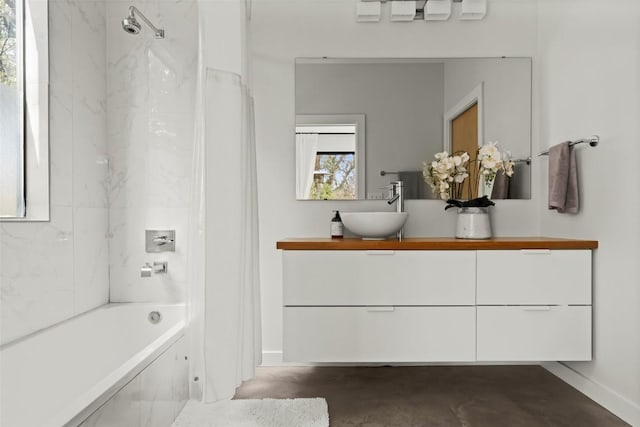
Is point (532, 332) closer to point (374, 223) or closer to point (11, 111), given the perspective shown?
point (374, 223)

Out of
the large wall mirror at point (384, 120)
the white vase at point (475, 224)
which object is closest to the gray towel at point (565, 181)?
the white vase at point (475, 224)

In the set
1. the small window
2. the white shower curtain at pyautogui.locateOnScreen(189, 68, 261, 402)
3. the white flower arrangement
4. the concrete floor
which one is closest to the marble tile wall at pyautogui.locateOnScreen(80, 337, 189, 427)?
the white shower curtain at pyautogui.locateOnScreen(189, 68, 261, 402)

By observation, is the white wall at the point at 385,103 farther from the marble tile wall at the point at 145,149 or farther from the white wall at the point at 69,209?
the white wall at the point at 69,209

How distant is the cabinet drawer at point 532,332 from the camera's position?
216 centimetres

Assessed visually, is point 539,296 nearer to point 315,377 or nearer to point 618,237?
point 618,237

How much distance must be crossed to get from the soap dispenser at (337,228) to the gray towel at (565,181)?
1.16 m

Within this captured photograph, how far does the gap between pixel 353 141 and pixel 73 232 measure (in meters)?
1.67

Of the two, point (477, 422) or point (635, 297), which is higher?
point (635, 297)

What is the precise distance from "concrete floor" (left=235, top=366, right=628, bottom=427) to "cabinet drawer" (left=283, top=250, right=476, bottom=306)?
20.3 inches

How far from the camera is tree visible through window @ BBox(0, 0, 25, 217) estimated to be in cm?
187

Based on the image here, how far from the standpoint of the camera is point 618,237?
6.54ft

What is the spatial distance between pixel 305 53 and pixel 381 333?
5.82 feet

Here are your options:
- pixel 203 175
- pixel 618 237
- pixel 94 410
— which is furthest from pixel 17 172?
pixel 618 237

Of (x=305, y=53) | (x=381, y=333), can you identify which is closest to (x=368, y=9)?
(x=305, y=53)
